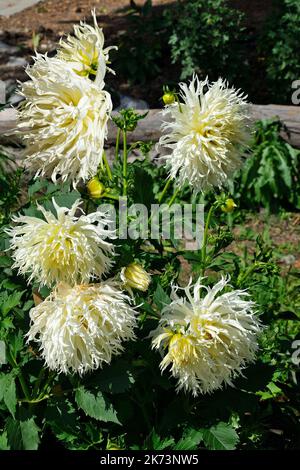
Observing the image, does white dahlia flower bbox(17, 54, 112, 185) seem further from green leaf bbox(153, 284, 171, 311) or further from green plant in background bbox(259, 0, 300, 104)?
green plant in background bbox(259, 0, 300, 104)

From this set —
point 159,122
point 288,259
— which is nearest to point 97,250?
point 288,259

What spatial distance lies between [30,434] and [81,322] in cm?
50

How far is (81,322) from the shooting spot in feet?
6.06

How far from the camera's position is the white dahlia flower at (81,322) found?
6.02ft

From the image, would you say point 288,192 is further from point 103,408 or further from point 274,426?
point 103,408

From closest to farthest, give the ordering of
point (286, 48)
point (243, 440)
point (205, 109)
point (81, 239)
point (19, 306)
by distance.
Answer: point (81, 239)
point (205, 109)
point (19, 306)
point (243, 440)
point (286, 48)

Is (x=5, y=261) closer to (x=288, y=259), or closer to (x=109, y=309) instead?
(x=109, y=309)

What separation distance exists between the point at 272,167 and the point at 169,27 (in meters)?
2.18

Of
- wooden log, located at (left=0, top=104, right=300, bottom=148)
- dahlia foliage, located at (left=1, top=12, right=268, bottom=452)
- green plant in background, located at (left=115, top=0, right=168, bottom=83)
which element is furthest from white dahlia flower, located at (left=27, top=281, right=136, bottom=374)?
green plant in background, located at (left=115, top=0, right=168, bottom=83)

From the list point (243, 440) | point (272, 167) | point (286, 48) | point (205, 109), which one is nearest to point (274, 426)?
point (243, 440)

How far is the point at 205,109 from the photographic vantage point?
2.05 metres

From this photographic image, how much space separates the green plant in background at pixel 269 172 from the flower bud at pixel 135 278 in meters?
3.03

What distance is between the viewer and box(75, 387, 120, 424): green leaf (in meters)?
2.08

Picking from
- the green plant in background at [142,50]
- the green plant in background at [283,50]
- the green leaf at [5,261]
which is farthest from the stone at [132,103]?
the green leaf at [5,261]
